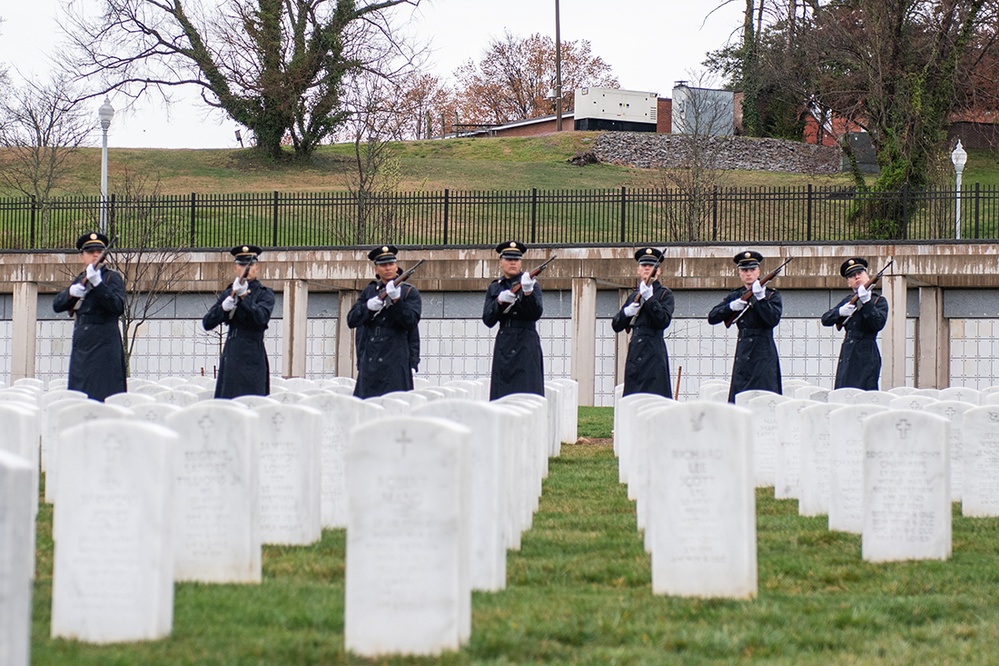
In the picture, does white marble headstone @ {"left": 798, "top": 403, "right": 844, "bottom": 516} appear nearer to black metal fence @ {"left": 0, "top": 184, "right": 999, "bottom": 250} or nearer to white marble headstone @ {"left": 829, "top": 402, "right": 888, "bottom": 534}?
white marble headstone @ {"left": 829, "top": 402, "right": 888, "bottom": 534}

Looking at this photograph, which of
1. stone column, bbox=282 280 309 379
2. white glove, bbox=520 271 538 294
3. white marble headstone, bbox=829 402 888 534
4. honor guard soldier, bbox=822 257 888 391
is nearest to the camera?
white marble headstone, bbox=829 402 888 534

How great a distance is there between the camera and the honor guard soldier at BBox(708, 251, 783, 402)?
14055mm

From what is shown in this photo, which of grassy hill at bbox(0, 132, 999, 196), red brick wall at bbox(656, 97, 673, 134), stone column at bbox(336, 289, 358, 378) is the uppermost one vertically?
red brick wall at bbox(656, 97, 673, 134)

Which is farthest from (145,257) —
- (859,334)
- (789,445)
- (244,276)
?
(789,445)

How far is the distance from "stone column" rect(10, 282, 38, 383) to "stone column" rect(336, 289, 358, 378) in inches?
230

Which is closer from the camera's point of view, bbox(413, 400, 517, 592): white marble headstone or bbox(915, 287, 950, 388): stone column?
bbox(413, 400, 517, 592): white marble headstone

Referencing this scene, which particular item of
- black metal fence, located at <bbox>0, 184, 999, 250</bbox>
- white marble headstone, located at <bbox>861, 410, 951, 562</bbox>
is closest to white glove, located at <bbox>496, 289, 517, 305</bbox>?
white marble headstone, located at <bbox>861, 410, 951, 562</bbox>

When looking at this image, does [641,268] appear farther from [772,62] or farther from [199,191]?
[772,62]

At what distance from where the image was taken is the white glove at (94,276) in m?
12.3

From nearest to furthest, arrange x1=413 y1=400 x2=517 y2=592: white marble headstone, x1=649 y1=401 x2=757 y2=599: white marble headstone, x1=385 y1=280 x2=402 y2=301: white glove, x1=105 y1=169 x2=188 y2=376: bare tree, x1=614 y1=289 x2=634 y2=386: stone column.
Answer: x1=649 y1=401 x2=757 y2=599: white marble headstone < x1=413 y1=400 x2=517 y2=592: white marble headstone < x1=385 y1=280 x2=402 y2=301: white glove < x1=105 y1=169 x2=188 y2=376: bare tree < x1=614 y1=289 x2=634 y2=386: stone column

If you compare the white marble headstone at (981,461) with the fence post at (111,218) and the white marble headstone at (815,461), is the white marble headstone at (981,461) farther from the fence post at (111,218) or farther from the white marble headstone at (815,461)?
the fence post at (111,218)

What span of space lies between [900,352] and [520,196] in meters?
7.89

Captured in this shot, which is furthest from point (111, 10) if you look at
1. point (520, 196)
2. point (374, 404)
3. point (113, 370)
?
point (374, 404)

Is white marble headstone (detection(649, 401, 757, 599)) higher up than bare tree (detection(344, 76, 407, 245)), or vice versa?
bare tree (detection(344, 76, 407, 245))
